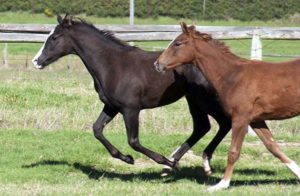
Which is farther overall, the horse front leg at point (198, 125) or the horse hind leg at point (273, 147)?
the horse front leg at point (198, 125)

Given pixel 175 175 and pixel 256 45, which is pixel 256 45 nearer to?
pixel 256 45

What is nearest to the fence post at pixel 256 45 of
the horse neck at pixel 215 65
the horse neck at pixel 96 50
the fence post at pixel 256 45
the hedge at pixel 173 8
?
the fence post at pixel 256 45

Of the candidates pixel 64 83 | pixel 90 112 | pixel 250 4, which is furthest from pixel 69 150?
pixel 250 4

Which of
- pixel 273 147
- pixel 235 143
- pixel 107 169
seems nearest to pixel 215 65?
pixel 235 143

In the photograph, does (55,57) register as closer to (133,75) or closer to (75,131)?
(133,75)

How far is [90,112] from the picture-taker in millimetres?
13266

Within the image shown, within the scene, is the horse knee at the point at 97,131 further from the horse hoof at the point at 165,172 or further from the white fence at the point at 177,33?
the white fence at the point at 177,33

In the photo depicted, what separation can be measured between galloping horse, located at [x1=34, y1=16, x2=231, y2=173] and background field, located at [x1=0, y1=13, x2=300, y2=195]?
0.57m

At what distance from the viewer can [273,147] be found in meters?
8.80

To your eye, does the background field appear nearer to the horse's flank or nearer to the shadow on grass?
the shadow on grass

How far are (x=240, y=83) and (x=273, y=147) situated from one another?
0.97 meters

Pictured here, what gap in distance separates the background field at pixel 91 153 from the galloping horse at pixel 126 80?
573mm

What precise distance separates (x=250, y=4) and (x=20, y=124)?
44.8 metres

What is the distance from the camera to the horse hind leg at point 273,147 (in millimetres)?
8734
